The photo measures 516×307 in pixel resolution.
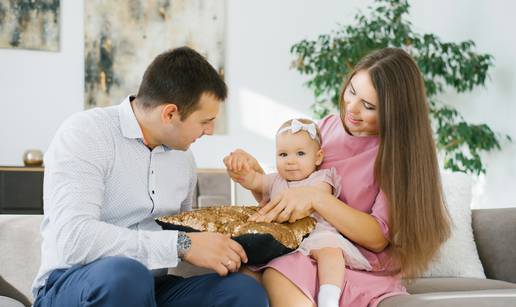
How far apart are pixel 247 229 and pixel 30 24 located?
3583 mm

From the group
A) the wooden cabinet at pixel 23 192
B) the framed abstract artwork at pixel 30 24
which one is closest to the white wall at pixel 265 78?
the framed abstract artwork at pixel 30 24

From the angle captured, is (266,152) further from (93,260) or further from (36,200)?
(93,260)

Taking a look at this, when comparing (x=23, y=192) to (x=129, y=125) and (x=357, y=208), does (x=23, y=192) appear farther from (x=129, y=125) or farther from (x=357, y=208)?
(x=357, y=208)

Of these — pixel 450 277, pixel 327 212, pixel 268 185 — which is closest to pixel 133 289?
pixel 327 212

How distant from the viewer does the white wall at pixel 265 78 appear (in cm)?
444

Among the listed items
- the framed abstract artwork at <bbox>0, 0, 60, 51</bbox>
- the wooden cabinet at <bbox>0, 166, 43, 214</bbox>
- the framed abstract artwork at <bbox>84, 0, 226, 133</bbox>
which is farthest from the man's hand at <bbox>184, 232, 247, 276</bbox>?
the framed abstract artwork at <bbox>0, 0, 60, 51</bbox>

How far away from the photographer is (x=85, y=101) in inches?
194

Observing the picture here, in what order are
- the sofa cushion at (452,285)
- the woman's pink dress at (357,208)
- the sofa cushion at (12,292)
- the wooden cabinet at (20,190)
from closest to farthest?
the woman's pink dress at (357,208) < the sofa cushion at (452,285) < the sofa cushion at (12,292) < the wooden cabinet at (20,190)

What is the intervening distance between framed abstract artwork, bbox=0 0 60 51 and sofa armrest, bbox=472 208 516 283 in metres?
3.39

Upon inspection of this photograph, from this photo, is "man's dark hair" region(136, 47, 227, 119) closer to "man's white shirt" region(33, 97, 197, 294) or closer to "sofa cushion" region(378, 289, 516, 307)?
"man's white shirt" region(33, 97, 197, 294)

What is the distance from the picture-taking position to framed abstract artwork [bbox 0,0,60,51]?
189 inches

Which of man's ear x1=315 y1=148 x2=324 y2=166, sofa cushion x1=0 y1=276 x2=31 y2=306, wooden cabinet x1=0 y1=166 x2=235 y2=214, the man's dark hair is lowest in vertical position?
wooden cabinet x1=0 y1=166 x2=235 y2=214

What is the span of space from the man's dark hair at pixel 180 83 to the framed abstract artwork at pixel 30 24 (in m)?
3.19

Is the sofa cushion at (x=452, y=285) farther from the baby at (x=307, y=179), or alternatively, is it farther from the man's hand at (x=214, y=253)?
the man's hand at (x=214, y=253)
